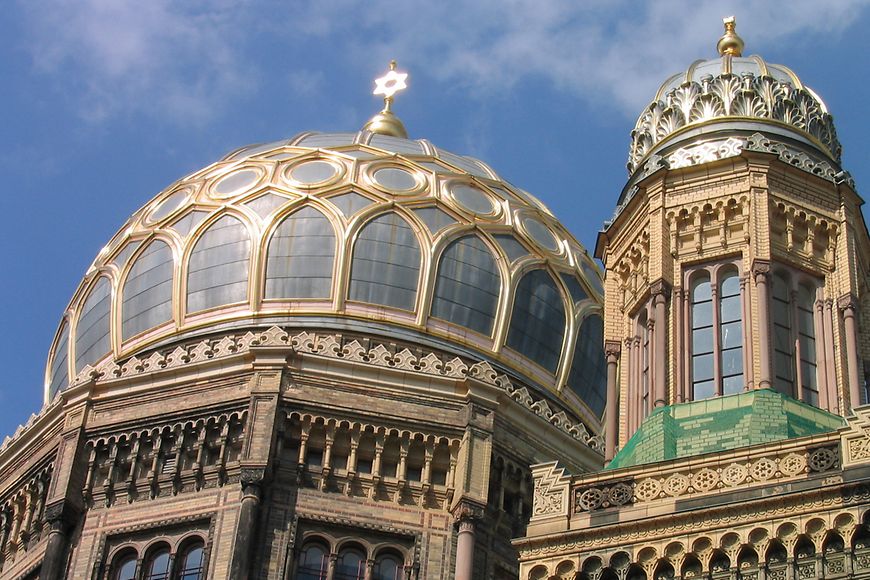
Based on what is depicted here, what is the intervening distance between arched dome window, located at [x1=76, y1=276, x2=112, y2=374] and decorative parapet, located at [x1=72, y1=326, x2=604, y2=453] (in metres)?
1.74

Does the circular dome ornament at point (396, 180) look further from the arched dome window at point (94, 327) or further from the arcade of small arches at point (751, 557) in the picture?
the arcade of small arches at point (751, 557)

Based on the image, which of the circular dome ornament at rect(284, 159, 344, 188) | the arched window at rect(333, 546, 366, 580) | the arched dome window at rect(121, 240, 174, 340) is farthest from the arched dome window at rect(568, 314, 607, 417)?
the arched dome window at rect(121, 240, 174, 340)

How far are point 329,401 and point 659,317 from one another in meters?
7.74

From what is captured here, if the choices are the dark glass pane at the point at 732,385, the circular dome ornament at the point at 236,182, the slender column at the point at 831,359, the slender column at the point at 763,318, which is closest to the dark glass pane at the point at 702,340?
the dark glass pane at the point at 732,385

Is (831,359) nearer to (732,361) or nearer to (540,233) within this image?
(732,361)

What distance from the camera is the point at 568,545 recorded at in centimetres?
2348

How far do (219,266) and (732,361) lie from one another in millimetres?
12002

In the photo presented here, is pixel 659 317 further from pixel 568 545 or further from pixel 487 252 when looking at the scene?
pixel 487 252

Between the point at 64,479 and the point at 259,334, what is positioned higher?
the point at 259,334

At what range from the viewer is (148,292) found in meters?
36.0

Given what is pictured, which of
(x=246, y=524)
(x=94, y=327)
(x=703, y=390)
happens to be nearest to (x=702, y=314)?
(x=703, y=390)

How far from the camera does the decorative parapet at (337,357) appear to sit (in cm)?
3347

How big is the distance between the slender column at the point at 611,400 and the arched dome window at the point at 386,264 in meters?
7.25

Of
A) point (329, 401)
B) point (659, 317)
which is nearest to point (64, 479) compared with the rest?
point (329, 401)
